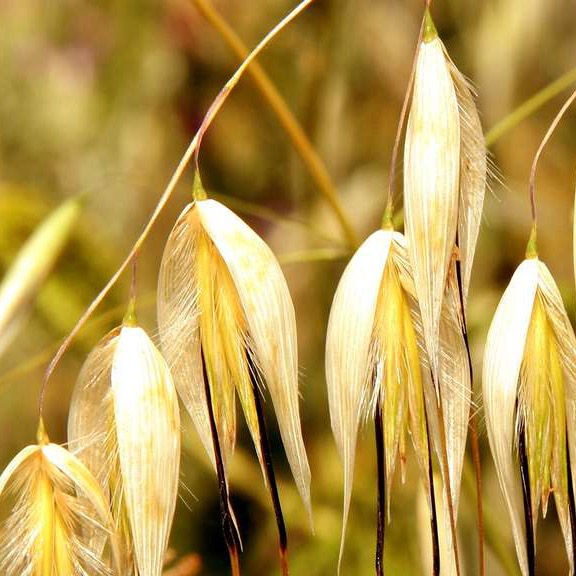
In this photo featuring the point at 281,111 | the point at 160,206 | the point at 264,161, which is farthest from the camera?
the point at 264,161

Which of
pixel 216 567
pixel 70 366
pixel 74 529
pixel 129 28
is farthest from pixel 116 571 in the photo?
pixel 129 28

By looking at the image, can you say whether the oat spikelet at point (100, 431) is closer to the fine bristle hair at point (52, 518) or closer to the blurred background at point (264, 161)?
the fine bristle hair at point (52, 518)

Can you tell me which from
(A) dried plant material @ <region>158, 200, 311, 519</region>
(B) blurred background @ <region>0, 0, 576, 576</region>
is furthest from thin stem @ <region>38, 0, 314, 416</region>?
(B) blurred background @ <region>0, 0, 576, 576</region>

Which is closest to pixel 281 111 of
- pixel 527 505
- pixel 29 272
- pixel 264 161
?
pixel 29 272

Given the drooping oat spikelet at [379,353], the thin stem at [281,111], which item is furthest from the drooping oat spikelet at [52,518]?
the thin stem at [281,111]

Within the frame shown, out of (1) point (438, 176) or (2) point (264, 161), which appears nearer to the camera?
(1) point (438, 176)

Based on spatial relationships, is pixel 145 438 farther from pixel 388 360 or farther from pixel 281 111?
pixel 281 111

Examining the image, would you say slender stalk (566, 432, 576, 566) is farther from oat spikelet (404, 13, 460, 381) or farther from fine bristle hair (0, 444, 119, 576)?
fine bristle hair (0, 444, 119, 576)
